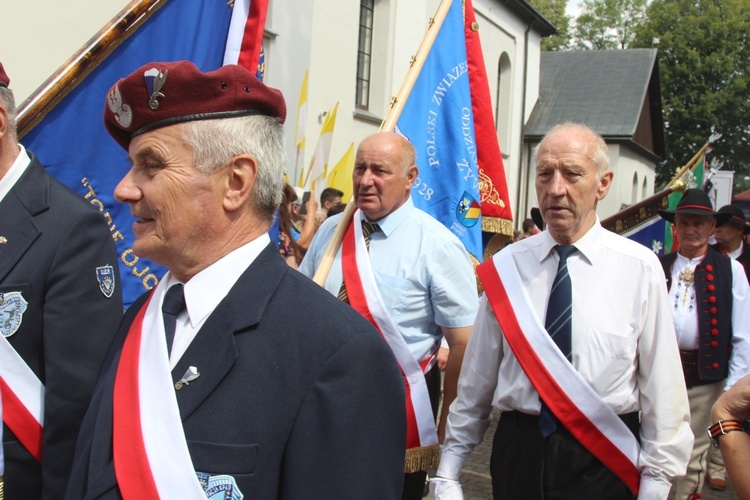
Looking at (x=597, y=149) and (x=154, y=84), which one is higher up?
(x=597, y=149)

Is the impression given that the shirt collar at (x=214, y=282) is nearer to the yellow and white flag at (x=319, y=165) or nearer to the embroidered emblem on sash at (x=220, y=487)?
the embroidered emblem on sash at (x=220, y=487)

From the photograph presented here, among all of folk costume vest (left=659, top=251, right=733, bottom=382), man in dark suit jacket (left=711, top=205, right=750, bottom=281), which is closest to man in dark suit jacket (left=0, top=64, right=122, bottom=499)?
folk costume vest (left=659, top=251, right=733, bottom=382)

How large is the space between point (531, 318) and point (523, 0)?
24.1 metres

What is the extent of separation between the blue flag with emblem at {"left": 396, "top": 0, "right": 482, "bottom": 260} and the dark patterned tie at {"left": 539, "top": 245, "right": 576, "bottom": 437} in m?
1.61

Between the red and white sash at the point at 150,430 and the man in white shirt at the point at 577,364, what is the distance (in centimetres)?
155

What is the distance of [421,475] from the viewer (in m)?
3.71

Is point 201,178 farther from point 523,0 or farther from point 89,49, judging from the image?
point 523,0

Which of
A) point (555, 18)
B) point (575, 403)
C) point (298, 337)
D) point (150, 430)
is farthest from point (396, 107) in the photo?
point (555, 18)

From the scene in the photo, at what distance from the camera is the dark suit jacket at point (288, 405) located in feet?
4.89

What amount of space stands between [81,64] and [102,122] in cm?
27

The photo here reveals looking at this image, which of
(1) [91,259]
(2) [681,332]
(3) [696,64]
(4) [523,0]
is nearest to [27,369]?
(1) [91,259]

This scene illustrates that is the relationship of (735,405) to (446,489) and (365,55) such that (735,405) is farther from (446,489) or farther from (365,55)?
(365,55)

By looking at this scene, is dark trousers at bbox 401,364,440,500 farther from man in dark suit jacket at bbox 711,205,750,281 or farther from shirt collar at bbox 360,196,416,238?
man in dark suit jacket at bbox 711,205,750,281

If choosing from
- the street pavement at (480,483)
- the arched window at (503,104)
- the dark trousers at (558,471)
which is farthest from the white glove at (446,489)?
the arched window at (503,104)
